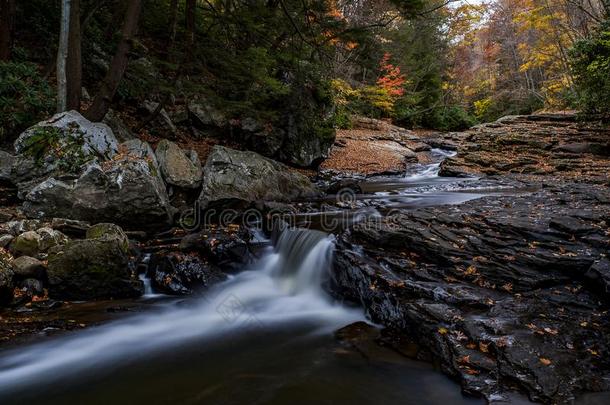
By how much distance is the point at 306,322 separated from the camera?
17.3 ft

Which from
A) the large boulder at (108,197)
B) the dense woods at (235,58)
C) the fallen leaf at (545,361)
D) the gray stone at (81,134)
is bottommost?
the fallen leaf at (545,361)

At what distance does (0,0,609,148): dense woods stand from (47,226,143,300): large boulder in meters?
→ 4.14

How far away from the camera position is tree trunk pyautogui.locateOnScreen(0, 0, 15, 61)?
8492 mm

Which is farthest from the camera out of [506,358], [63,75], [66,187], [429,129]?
[429,129]

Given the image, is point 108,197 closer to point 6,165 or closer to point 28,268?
point 28,268

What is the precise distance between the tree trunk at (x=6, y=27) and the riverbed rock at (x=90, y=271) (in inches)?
237

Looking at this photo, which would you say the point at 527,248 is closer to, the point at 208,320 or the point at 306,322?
the point at 306,322

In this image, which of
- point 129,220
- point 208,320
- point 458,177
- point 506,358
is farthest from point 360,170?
point 506,358

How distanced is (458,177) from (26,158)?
1243cm

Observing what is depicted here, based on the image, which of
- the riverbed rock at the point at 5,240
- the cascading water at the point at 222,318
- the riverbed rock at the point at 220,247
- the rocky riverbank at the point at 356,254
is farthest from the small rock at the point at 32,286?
the riverbed rock at the point at 220,247

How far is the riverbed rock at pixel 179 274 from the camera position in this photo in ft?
19.1

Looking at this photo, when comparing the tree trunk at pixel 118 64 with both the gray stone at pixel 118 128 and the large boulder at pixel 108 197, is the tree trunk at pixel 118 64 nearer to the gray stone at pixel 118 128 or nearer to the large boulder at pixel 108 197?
the gray stone at pixel 118 128

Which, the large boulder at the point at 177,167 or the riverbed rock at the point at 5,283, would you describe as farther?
the large boulder at the point at 177,167

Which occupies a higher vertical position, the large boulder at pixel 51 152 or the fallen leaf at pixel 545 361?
the large boulder at pixel 51 152
